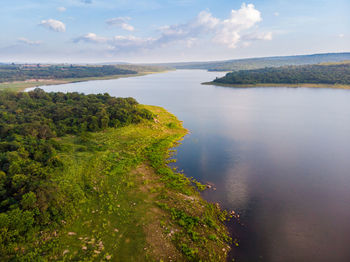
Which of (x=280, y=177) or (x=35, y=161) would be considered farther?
(x=280, y=177)

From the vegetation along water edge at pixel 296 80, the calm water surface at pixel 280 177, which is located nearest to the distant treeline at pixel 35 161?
the calm water surface at pixel 280 177

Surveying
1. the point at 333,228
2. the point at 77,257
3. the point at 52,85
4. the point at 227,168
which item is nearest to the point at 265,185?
the point at 227,168

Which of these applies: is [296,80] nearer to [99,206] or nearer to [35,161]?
[99,206]

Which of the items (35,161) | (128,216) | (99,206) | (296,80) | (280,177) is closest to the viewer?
(128,216)

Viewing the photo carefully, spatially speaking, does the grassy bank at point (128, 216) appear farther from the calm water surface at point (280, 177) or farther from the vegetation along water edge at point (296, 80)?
the vegetation along water edge at point (296, 80)

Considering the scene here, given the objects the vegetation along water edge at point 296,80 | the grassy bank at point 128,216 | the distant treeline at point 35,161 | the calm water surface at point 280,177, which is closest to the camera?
the grassy bank at point 128,216

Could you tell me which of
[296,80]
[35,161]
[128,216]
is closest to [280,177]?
[128,216]

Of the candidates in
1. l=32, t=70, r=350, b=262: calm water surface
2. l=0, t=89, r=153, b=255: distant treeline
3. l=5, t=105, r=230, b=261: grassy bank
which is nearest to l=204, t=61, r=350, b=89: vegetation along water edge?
l=32, t=70, r=350, b=262: calm water surface
